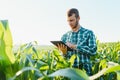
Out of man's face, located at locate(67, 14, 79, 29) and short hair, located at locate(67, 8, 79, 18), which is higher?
short hair, located at locate(67, 8, 79, 18)

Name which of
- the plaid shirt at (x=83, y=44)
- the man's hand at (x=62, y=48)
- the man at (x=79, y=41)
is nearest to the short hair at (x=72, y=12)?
the man at (x=79, y=41)

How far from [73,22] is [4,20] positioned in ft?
7.05

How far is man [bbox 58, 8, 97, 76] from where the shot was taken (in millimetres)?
3477

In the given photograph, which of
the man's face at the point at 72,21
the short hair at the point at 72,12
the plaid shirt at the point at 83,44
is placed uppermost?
the short hair at the point at 72,12

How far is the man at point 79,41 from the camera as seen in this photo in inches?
137

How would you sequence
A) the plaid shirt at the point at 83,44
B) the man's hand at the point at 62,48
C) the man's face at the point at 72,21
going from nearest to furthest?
1. the man's hand at the point at 62,48
2. the man's face at the point at 72,21
3. the plaid shirt at the point at 83,44

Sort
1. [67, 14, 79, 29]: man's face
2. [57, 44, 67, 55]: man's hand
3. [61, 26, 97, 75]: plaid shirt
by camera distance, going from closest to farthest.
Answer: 1. [57, 44, 67, 55]: man's hand
2. [67, 14, 79, 29]: man's face
3. [61, 26, 97, 75]: plaid shirt

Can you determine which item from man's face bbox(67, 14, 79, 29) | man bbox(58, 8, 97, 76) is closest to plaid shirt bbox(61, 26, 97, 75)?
man bbox(58, 8, 97, 76)

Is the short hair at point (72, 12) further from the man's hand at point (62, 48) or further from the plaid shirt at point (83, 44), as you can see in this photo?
the man's hand at point (62, 48)

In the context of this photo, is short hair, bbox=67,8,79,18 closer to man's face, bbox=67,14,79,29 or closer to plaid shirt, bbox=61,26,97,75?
man's face, bbox=67,14,79,29

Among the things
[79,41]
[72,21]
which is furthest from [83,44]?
[72,21]

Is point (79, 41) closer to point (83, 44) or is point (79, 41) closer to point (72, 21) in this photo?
point (83, 44)

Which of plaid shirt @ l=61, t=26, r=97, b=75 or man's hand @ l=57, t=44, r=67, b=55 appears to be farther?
plaid shirt @ l=61, t=26, r=97, b=75

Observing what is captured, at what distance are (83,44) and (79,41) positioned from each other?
56 millimetres
